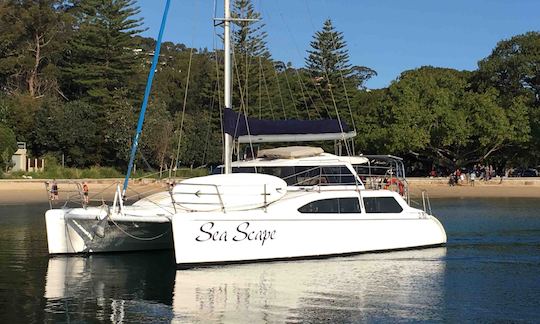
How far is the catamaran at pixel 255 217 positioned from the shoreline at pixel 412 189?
21236 mm

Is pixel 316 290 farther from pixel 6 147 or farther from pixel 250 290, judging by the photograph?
pixel 6 147

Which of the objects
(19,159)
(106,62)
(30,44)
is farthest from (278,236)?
(30,44)

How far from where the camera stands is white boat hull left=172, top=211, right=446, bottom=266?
15914 mm

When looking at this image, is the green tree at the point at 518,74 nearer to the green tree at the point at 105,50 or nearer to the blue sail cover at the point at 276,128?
the green tree at the point at 105,50

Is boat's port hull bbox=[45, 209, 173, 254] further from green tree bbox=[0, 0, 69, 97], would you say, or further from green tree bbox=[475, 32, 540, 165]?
green tree bbox=[0, 0, 69, 97]

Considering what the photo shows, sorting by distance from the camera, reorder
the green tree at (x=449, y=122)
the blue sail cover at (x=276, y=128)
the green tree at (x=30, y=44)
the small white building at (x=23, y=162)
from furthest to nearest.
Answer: the green tree at (x=30, y=44) → the green tree at (x=449, y=122) → the small white building at (x=23, y=162) → the blue sail cover at (x=276, y=128)

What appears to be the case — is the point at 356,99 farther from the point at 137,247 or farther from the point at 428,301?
the point at 428,301

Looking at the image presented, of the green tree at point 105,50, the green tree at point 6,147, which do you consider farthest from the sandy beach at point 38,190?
the green tree at point 105,50

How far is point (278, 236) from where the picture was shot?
55.3 feet

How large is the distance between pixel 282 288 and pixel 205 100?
55956mm

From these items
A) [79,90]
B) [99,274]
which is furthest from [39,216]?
[79,90]

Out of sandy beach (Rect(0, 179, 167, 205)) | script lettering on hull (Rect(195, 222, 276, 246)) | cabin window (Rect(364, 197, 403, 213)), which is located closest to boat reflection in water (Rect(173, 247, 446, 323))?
script lettering on hull (Rect(195, 222, 276, 246))

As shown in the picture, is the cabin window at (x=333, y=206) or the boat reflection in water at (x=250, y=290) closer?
the boat reflection in water at (x=250, y=290)

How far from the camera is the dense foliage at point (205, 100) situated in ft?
188
